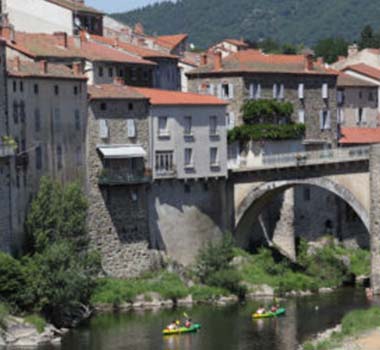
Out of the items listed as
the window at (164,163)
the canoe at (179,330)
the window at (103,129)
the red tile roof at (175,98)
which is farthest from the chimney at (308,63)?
the canoe at (179,330)

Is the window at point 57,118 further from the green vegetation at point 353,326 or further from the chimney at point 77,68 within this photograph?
the green vegetation at point 353,326

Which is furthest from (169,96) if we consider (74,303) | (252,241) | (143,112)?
(74,303)

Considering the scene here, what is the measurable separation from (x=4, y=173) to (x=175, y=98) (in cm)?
1659

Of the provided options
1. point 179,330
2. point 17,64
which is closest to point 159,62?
point 17,64

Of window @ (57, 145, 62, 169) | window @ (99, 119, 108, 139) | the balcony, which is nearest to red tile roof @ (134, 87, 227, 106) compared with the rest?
window @ (99, 119, 108, 139)

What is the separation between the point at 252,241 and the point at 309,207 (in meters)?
6.76

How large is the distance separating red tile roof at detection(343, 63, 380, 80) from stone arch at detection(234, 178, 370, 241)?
95.2 ft

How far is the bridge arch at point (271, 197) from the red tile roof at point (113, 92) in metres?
9.89

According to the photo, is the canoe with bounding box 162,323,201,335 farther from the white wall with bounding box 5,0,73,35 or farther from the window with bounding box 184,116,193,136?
the white wall with bounding box 5,0,73,35

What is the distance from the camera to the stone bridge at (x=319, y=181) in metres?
94.6

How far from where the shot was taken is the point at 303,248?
106625 mm

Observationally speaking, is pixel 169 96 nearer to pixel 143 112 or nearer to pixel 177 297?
pixel 143 112

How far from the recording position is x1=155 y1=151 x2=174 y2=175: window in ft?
315

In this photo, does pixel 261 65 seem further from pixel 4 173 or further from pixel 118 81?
pixel 4 173
